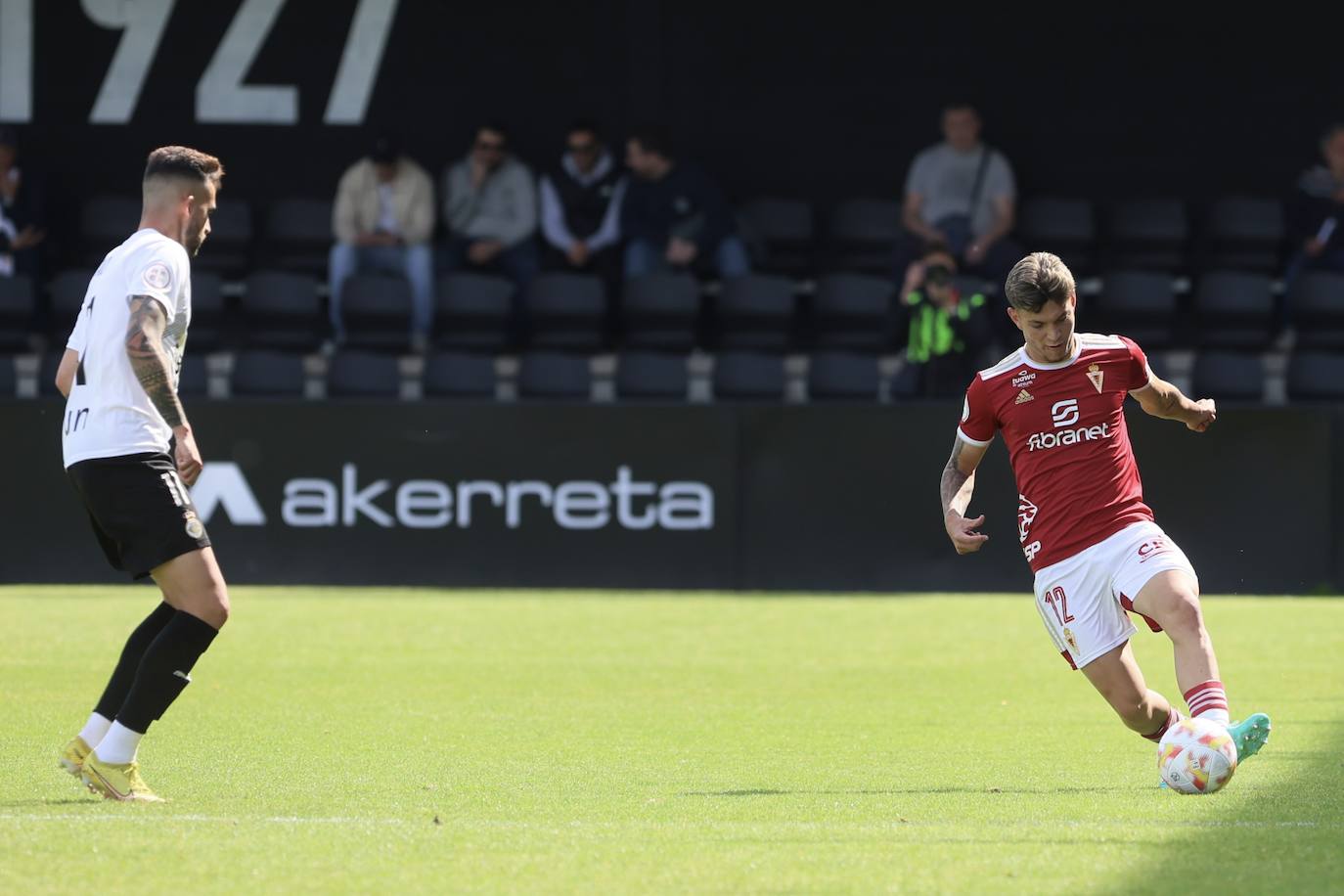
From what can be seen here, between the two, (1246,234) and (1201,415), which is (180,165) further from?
(1246,234)

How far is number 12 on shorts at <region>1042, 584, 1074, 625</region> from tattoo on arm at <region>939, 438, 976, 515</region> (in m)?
0.42

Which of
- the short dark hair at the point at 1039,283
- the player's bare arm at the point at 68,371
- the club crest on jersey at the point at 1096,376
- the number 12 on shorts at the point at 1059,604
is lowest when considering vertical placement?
the number 12 on shorts at the point at 1059,604

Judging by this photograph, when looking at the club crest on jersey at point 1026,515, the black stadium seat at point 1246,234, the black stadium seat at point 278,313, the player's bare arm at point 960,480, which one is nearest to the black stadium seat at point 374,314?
the black stadium seat at point 278,313

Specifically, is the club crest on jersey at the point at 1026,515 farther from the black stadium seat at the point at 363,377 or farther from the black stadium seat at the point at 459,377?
the black stadium seat at the point at 363,377

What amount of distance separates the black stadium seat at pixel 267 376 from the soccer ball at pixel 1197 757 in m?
11.2

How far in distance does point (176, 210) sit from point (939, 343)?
10.3m

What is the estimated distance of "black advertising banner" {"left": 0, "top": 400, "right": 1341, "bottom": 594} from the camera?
1541 centimetres

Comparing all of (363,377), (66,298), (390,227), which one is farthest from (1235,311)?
(66,298)

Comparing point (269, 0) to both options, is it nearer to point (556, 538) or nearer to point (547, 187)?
point (547, 187)

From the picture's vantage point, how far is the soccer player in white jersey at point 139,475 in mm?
6438

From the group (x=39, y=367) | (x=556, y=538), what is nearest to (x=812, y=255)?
Answer: (x=556, y=538)

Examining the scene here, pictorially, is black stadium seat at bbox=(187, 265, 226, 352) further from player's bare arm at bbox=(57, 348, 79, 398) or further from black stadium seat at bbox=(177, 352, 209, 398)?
player's bare arm at bbox=(57, 348, 79, 398)

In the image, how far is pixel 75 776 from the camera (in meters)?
6.59

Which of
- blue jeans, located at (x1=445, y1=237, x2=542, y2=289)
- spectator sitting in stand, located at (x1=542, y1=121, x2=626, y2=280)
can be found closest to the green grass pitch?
blue jeans, located at (x1=445, y1=237, x2=542, y2=289)
